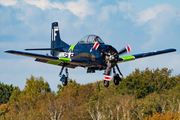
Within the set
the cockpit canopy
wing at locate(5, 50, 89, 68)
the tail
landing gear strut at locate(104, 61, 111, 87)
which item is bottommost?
landing gear strut at locate(104, 61, 111, 87)

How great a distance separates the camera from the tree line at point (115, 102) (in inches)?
3406

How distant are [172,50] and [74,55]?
440 inches

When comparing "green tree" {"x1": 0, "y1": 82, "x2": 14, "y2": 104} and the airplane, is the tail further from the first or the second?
"green tree" {"x1": 0, "y1": 82, "x2": 14, "y2": 104}

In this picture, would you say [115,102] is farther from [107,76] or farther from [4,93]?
[4,93]

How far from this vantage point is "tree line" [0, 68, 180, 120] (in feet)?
284

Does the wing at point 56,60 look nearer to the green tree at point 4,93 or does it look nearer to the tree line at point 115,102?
the tree line at point 115,102

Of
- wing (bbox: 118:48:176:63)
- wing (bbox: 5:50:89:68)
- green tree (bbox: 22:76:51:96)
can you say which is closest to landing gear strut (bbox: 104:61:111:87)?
wing (bbox: 5:50:89:68)

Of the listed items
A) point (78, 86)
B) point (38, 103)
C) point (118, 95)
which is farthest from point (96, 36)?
point (38, 103)

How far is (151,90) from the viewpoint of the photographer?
106 meters

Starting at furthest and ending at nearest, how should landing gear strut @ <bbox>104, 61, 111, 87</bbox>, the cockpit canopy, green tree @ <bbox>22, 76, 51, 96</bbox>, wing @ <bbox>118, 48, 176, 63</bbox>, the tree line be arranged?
green tree @ <bbox>22, 76, 51, 96</bbox> → the tree line → wing @ <bbox>118, 48, 176, 63</bbox> → the cockpit canopy → landing gear strut @ <bbox>104, 61, 111, 87</bbox>

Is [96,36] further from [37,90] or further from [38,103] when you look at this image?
[37,90]

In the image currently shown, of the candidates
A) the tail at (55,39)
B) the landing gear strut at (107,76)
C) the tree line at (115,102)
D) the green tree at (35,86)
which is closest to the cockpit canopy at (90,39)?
the landing gear strut at (107,76)

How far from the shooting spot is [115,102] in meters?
89.9

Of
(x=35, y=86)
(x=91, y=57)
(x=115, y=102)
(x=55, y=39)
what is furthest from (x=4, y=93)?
(x=91, y=57)
